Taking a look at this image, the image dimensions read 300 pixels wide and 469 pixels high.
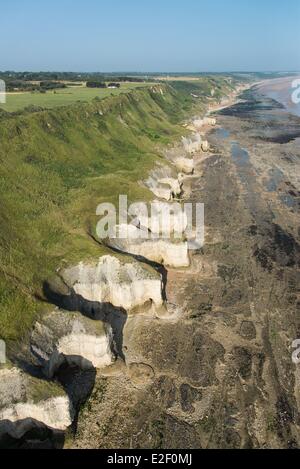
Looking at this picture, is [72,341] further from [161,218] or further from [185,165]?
[185,165]

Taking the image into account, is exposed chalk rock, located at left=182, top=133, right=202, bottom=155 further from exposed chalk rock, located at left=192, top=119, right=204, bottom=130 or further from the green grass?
exposed chalk rock, located at left=192, top=119, right=204, bottom=130

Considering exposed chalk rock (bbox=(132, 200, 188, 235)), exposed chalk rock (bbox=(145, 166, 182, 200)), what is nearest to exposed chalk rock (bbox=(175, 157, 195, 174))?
exposed chalk rock (bbox=(145, 166, 182, 200))

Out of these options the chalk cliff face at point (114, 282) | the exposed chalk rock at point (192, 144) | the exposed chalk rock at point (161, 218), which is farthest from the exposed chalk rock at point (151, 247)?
the exposed chalk rock at point (192, 144)

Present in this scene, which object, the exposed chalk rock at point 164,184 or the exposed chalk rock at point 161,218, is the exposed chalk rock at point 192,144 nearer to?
the exposed chalk rock at point 164,184

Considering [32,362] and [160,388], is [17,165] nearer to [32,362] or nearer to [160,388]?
[32,362]

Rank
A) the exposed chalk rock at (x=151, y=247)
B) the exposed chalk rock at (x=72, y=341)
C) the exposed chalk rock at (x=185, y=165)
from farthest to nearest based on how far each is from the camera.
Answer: the exposed chalk rock at (x=185, y=165), the exposed chalk rock at (x=151, y=247), the exposed chalk rock at (x=72, y=341)

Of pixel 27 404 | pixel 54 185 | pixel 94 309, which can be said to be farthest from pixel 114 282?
pixel 54 185
